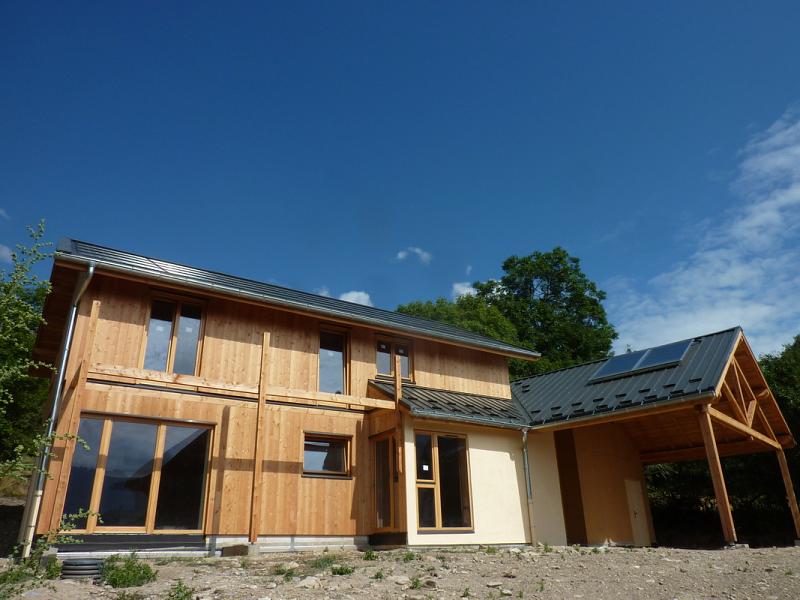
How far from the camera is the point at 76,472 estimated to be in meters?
8.50

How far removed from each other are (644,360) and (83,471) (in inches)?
459

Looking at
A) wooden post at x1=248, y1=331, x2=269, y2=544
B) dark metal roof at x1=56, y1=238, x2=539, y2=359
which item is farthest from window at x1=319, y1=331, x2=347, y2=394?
wooden post at x1=248, y1=331, x2=269, y2=544

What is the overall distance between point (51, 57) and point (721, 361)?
15066 mm

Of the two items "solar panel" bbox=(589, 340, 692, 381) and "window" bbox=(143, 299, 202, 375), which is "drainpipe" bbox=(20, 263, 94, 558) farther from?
"solar panel" bbox=(589, 340, 692, 381)

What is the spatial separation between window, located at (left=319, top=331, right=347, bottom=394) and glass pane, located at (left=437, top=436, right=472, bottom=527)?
2.30 meters

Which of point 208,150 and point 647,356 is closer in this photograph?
point 647,356

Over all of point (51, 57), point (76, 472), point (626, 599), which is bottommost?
point (626, 599)

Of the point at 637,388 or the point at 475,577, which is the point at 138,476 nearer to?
the point at 475,577

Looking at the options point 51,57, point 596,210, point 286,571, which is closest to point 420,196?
point 596,210

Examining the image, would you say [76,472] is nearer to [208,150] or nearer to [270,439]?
[270,439]

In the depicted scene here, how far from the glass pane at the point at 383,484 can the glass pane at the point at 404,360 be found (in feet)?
6.72

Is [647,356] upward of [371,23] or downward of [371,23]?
downward

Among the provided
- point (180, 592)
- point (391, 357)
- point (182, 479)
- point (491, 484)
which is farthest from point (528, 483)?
point (180, 592)

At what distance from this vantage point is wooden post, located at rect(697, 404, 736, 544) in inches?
389
